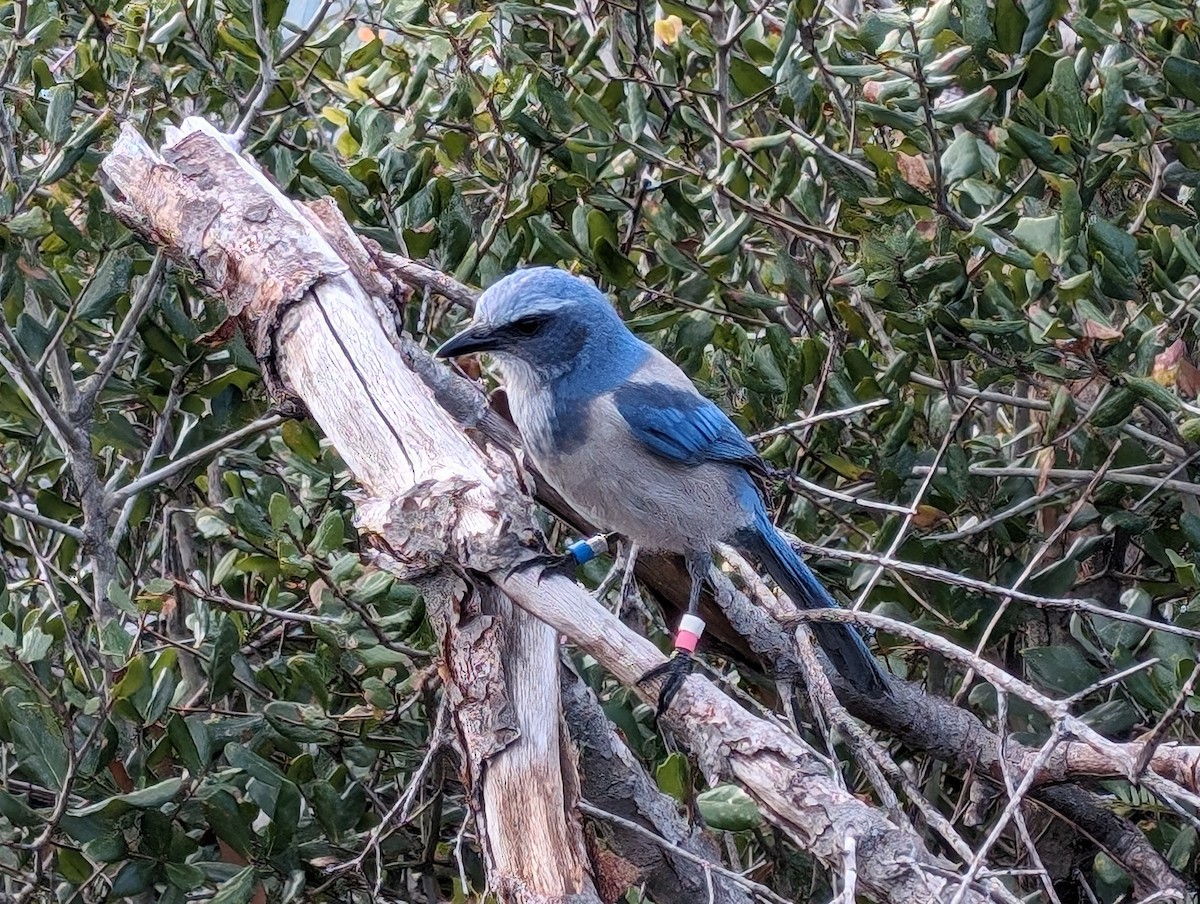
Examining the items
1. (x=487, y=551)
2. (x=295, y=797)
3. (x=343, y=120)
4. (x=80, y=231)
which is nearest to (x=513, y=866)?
(x=487, y=551)

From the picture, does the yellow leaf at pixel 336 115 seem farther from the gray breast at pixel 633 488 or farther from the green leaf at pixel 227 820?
the green leaf at pixel 227 820

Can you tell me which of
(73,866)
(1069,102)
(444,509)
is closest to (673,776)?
(444,509)

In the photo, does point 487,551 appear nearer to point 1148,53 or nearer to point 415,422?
point 415,422

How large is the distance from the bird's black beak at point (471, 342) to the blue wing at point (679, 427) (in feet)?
1.22

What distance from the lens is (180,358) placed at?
3592mm

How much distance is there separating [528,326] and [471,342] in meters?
0.19

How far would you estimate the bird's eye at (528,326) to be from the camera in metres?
3.35

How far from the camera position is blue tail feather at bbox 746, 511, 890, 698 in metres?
3.27

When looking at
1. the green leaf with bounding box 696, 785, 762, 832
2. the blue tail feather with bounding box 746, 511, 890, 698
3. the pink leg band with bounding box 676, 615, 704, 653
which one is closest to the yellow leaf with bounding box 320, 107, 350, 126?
the blue tail feather with bounding box 746, 511, 890, 698

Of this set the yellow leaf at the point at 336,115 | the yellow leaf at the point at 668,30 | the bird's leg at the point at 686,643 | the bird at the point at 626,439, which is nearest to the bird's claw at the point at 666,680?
the bird's leg at the point at 686,643

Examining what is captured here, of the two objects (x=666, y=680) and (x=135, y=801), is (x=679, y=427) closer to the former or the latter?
(x=666, y=680)

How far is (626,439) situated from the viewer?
3408mm

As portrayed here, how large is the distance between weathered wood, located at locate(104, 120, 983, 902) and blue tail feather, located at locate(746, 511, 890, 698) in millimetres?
922

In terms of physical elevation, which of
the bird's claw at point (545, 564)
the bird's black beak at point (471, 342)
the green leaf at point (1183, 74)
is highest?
the green leaf at point (1183, 74)
